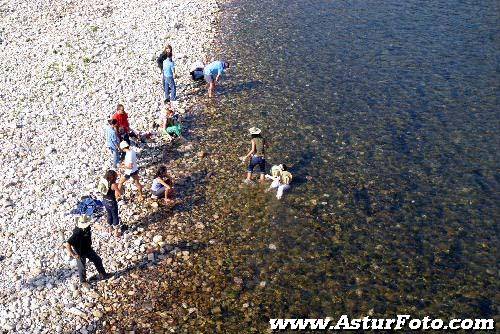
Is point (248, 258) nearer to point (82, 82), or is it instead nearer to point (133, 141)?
point (133, 141)

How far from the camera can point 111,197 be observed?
17828 millimetres

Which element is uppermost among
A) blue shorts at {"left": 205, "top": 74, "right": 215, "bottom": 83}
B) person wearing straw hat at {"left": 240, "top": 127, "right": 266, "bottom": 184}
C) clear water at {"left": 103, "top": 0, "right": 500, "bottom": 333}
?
blue shorts at {"left": 205, "top": 74, "right": 215, "bottom": 83}

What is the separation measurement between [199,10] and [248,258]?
2558 cm

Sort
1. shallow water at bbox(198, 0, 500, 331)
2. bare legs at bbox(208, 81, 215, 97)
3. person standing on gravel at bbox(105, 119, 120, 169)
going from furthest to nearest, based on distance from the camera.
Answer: bare legs at bbox(208, 81, 215, 97), person standing on gravel at bbox(105, 119, 120, 169), shallow water at bbox(198, 0, 500, 331)

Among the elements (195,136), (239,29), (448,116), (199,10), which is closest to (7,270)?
(195,136)

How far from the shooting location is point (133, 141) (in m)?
23.4

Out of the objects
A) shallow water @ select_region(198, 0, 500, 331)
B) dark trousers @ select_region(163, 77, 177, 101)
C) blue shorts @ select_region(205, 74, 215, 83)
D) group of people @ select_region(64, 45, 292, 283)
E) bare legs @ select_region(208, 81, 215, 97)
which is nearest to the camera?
group of people @ select_region(64, 45, 292, 283)

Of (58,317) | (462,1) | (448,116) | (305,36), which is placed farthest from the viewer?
(462,1)

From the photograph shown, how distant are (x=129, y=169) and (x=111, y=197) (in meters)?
1.93

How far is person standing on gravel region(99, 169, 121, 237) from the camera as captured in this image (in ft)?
56.7

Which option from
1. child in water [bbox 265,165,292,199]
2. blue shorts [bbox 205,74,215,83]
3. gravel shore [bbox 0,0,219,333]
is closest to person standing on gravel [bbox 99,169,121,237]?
gravel shore [bbox 0,0,219,333]

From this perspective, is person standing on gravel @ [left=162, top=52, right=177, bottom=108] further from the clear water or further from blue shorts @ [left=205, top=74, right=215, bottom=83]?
blue shorts @ [left=205, top=74, right=215, bottom=83]

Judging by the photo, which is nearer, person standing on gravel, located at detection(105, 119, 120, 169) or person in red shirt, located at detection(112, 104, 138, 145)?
person standing on gravel, located at detection(105, 119, 120, 169)

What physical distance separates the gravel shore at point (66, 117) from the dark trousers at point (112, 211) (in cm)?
59
